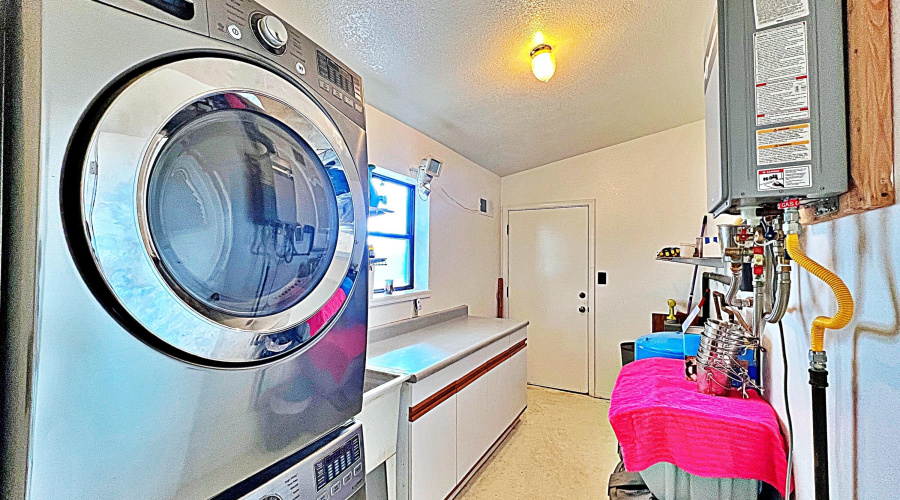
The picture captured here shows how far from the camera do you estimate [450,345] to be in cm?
233

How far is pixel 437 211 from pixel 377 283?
34.0 inches

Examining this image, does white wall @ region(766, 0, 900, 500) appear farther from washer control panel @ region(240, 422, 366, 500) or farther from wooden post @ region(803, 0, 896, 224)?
washer control panel @ region(240, 422, 366, 500)

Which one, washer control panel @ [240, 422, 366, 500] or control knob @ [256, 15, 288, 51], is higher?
control knob @ [256, 15, 288, 51]

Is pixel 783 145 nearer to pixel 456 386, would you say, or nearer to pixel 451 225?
pixel 456 386

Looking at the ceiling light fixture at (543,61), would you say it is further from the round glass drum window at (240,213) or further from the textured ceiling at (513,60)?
the round glass drum window at (240,213)

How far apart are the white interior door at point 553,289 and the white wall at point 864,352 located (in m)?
2.86

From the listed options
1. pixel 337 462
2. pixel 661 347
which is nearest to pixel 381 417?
pixel 337 462

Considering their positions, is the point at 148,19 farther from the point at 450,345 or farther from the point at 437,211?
the point at 437,211

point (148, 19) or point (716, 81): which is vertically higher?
point (716, 81)

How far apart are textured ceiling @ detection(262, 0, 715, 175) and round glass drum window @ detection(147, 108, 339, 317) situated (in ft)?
3.34

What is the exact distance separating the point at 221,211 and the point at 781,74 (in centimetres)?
114

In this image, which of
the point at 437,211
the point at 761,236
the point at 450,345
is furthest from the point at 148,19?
the point at 437,211

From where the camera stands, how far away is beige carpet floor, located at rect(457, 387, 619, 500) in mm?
2279

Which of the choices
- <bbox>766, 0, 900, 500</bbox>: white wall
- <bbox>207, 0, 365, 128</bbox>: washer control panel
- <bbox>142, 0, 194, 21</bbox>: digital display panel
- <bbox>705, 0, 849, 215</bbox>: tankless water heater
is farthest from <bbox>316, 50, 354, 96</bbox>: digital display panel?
<bbox>766, 0, 900, 500</bbox>: white wall
